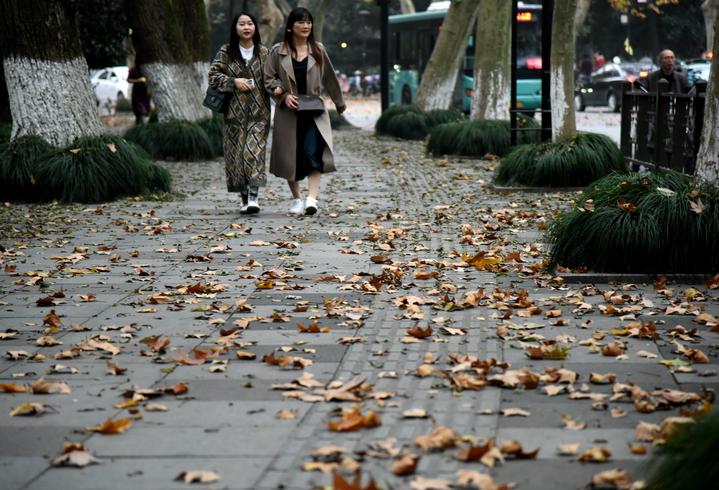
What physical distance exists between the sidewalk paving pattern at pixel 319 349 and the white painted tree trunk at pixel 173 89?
9474 millimetres

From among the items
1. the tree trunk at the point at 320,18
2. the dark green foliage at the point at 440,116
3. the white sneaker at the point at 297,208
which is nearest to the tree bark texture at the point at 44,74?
the white sneaker at the point at 297,208

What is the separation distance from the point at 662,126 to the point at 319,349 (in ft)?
26.6

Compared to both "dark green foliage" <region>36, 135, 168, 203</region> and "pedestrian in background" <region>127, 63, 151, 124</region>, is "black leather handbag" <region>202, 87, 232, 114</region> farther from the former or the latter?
"pedestrian in background" <region>127, 63, 151, 124</region>

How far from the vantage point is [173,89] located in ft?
68.3

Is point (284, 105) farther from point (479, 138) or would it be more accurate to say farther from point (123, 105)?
point (123, 105)

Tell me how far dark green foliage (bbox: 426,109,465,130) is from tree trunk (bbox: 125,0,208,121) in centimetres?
612

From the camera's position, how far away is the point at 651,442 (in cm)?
457

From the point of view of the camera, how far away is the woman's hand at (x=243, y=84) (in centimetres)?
1174

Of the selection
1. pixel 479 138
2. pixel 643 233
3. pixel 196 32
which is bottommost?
pixel 479 138

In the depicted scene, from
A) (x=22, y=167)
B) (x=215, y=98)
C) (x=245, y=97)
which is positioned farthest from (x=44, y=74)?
(x=245, y=97)

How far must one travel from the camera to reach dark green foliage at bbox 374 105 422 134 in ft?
86.6

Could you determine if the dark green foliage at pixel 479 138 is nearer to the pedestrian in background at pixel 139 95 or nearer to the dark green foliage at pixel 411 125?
the dark green foliage at pixel 411 125

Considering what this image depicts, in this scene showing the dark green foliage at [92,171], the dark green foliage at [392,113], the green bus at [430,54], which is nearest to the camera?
the dark green foliage at [92,171]

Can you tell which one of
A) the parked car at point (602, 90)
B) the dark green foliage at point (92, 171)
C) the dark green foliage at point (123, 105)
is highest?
the dark green foliage at point (92, 171)
